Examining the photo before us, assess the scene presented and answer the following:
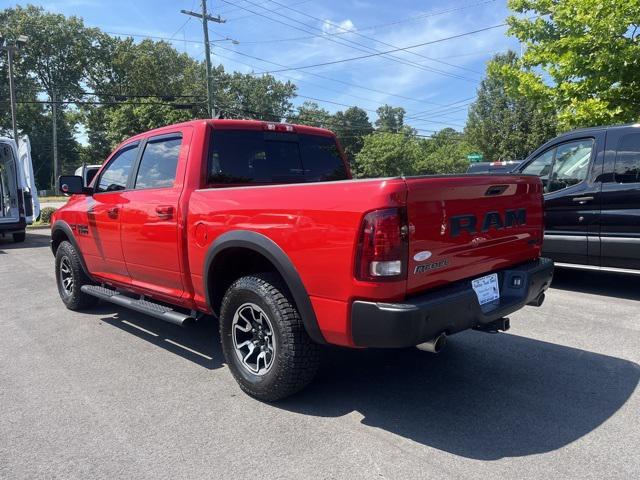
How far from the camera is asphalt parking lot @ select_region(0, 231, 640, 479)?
265 cm

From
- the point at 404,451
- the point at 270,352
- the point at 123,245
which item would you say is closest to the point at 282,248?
the point at 270,352

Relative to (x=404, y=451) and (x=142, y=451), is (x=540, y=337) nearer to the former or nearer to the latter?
(x=404, y=451)

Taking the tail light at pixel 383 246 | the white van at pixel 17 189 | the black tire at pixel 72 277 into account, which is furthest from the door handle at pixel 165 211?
the white van at pixel 17 189

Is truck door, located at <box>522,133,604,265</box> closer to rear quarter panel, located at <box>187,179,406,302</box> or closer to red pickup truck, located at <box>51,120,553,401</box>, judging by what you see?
red pickup truck, located at <box>51,120,553,401</box>

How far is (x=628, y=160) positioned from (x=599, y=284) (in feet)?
6.37

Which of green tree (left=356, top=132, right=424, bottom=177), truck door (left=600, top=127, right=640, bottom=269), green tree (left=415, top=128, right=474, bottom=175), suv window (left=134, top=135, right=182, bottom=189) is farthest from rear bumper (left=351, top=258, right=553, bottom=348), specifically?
green tree (left=415, top=128, right=474, bottom=175)

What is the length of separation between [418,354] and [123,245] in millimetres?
2835

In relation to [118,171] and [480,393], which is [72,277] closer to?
[118,171]

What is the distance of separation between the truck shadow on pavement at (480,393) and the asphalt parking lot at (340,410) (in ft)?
0.04

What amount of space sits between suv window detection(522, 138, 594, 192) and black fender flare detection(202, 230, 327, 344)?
4728 millimetres

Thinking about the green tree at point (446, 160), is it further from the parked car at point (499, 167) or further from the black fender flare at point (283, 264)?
the black fender flare at point (283, 264)

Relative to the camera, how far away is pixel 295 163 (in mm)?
4555

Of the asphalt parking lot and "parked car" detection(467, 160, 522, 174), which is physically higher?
"parked car" detection(467, 160, 522, 174)

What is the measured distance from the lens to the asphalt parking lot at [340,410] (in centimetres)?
265
